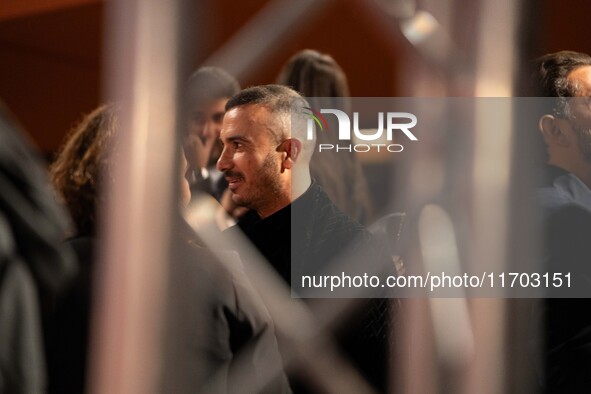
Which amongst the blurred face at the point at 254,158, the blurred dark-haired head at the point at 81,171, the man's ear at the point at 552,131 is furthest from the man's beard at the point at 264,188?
the blurred dark-haired head at the point at 81,171

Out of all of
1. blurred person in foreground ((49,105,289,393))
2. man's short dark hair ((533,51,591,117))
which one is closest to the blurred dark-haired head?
blurred person in foreground ((49,105,289,393))

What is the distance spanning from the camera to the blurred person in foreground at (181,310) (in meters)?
0.29

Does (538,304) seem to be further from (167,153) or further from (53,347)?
(53,347)

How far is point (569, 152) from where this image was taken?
17.6 inches

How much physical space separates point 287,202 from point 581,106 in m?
0.16

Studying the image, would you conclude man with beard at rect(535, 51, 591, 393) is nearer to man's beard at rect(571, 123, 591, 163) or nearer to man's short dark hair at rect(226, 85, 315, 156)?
man's beard at rect(571, 123, 591, 163)

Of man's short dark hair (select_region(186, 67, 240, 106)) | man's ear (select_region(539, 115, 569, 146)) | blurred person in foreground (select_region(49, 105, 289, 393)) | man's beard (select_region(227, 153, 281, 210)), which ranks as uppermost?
man's short dark hair (select_region(186, 67, 240, 106))

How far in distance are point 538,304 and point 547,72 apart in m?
0.12

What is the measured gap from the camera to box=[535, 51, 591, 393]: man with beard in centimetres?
38

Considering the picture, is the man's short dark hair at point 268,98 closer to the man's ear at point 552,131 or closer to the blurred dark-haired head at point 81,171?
the man's ear at point 552,131

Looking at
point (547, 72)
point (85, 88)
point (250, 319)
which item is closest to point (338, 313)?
point (250, 319)

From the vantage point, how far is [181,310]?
29 cm

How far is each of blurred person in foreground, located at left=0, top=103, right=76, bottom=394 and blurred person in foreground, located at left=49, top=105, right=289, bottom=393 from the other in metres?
0.02

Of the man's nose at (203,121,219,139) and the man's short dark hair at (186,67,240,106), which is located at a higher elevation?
the man's short dark hair at (186,67,240,106)
